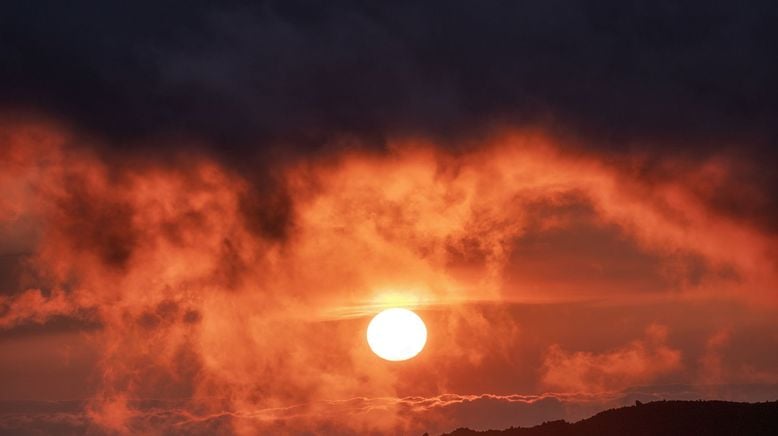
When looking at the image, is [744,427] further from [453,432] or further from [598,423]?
[453,432]

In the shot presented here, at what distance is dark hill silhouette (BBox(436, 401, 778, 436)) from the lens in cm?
8144

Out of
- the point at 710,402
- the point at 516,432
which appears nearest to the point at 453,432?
the point at 516,432

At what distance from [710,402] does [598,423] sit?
8.00m

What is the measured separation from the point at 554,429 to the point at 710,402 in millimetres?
11199

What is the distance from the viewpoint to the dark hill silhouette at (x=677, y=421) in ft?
267

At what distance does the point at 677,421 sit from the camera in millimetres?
83188

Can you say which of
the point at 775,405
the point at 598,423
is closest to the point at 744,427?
the point at 775,405

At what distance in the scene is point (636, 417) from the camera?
3351 inches

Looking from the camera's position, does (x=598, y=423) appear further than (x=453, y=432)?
No

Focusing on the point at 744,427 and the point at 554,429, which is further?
the point at 554,429

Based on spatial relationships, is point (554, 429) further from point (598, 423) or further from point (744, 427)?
point (744, 427)

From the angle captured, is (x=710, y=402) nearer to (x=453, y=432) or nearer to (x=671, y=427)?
(x=671, y=427)

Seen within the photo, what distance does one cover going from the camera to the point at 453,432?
3617 inches

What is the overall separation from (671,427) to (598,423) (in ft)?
18.1
